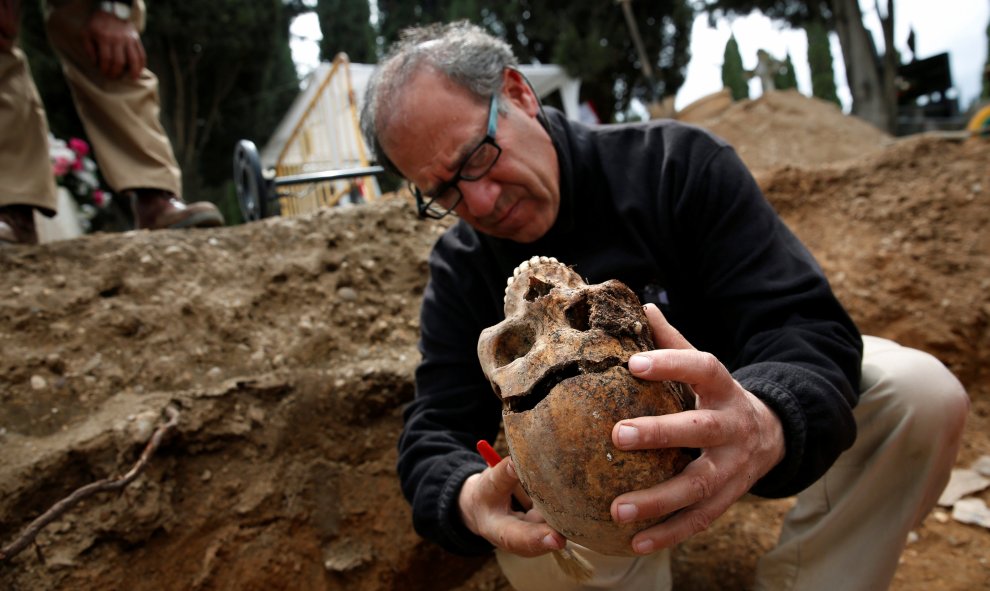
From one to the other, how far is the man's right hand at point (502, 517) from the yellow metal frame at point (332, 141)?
4780 millimetres

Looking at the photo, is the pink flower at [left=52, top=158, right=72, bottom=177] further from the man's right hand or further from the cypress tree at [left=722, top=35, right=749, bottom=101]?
the cypress tree at [left=722, top=35, right=749, bottom=101]

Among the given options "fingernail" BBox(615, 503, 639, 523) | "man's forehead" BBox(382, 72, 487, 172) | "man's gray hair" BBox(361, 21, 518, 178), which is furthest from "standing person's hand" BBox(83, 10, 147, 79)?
"fingernail" BBox(615, 503, 639, 523)

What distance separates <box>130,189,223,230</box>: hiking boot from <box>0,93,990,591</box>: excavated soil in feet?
0.54

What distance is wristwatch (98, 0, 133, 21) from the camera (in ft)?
8.38

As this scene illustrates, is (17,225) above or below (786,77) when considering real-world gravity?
below

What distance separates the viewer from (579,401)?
1015 mm

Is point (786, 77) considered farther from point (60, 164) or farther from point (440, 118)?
point (440, 118)

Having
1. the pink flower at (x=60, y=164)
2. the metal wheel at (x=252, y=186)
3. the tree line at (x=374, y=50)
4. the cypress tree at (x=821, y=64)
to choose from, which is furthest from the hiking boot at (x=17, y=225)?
the cypress tree at (x=821, y=64)

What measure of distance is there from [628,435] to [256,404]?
1.60m

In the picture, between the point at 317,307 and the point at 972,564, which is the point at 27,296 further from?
the point at 972,564

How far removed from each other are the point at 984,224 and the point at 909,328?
0.82 m

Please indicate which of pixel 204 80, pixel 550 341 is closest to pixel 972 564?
pixel 550 341

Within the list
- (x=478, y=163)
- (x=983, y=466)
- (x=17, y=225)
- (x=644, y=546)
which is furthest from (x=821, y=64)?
(x=644, y=546)

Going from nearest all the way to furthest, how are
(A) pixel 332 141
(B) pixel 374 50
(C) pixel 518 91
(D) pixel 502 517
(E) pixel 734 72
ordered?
(D) pixel 502 517 < (C) pixel 518 91 < (A) pixel 332 141 < (E) pixel 734 72 < (B) pixel 374 50
